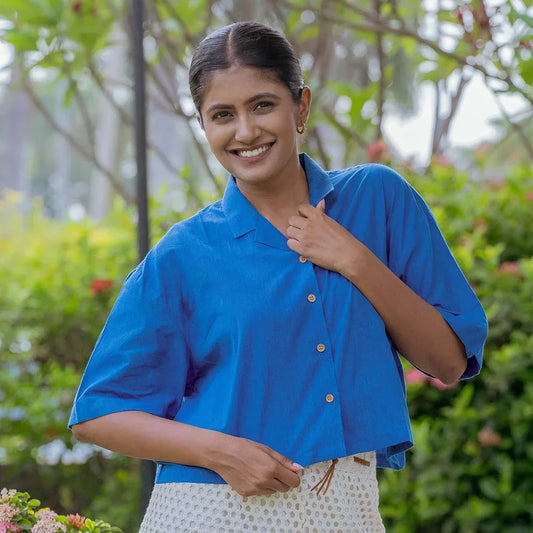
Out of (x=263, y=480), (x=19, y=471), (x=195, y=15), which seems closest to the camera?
(x=263, y=480)

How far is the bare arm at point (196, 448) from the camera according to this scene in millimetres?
1460

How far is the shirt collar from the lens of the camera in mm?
1609

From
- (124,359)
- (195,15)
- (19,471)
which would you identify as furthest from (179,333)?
(19,471)

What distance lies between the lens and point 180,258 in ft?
5.21

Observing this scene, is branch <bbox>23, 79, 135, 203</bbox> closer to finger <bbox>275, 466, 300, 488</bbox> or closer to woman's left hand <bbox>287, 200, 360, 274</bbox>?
woman's left hand <bbox>287, 200, 360, 274</bbox>

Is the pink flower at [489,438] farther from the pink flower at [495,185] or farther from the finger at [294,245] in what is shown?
the finger at [294,245]

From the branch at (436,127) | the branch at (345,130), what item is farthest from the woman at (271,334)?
the branch at (436,127)

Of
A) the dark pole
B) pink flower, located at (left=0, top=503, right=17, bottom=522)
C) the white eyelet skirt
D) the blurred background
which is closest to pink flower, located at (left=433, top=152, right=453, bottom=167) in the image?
the blurred background

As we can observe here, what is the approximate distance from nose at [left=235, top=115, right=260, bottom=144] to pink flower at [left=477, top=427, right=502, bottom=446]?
209cm

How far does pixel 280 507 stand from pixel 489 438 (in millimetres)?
1975

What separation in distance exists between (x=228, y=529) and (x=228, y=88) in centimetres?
69

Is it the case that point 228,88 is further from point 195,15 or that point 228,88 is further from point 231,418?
point 195,15

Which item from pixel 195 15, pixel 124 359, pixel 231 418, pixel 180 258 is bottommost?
pixel 231 418

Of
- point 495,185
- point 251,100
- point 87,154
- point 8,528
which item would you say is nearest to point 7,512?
point 8,528
